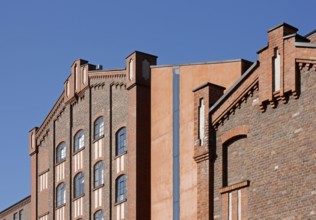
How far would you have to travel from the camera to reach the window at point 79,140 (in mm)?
46584

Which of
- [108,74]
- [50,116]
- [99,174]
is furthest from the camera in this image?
[50,116]

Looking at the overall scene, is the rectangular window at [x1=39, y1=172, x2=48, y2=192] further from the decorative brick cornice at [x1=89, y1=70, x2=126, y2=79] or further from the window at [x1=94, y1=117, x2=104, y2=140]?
the decorative brick cornice at [x1=89, y1=70, x2=126, y2=79]

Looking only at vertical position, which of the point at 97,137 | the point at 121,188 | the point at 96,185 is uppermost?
the point at 97,137

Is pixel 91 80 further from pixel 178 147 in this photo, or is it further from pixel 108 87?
pixel 178 147

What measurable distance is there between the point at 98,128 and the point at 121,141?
2691 millimetres

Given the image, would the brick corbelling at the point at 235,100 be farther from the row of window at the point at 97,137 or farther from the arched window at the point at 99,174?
the arched window at the point at 99,174

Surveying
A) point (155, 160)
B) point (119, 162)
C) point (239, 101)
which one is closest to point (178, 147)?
point (155, 160)

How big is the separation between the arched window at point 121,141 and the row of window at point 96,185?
1.27m

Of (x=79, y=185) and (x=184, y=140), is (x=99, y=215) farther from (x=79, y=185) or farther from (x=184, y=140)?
(x=184, y=140)

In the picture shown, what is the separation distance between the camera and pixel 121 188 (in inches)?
1658

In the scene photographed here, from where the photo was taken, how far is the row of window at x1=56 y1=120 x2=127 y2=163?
140 ft

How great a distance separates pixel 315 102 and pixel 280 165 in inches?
90.4

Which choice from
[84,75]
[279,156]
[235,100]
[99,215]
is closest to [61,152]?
[84,75]

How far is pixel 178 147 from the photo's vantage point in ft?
124
